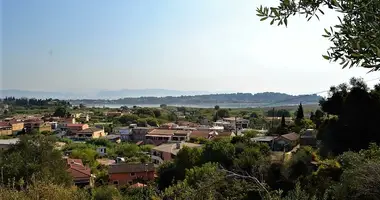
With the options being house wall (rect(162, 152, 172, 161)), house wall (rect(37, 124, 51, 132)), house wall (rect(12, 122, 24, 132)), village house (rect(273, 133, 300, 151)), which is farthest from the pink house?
village house (rect(273, 133, 300, 151))

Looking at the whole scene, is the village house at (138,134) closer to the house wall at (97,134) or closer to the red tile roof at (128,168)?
the house wall at (97,134)

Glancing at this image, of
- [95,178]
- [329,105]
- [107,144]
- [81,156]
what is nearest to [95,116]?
[107,144]

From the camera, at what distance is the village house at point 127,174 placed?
72.0 ft

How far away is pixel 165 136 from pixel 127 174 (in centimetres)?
2054

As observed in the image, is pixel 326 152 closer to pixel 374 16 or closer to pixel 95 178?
pixel 374 16

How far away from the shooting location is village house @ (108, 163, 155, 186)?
21953mm

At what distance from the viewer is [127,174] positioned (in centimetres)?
2208

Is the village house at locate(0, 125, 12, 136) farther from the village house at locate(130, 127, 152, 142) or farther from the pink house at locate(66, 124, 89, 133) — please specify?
the village house at locate(130, 127, 152, 142)

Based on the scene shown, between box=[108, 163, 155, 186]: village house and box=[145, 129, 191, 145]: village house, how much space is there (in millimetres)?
17831

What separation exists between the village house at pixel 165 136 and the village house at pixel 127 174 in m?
17.8

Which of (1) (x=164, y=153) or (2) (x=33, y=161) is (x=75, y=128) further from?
(2) (x=33, y=161)

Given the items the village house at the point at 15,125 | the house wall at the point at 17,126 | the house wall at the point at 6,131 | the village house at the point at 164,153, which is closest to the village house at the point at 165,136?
the village house at the point at 164,153

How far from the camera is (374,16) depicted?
1530mm

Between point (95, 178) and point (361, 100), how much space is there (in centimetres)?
1693
